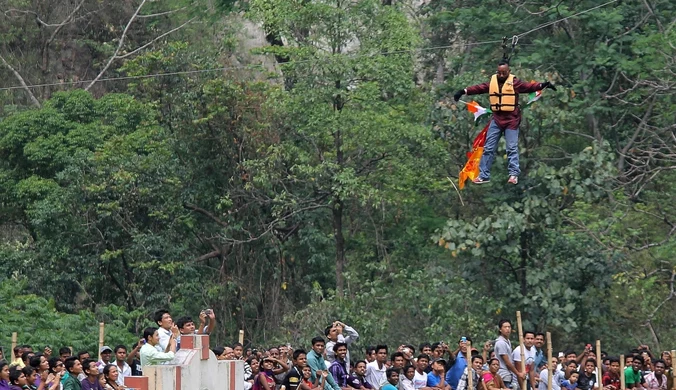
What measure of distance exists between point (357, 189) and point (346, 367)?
36.3 ft

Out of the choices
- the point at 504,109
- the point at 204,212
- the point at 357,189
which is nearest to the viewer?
the point at 504,109

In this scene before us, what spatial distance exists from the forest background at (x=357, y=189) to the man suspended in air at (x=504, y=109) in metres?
8.53

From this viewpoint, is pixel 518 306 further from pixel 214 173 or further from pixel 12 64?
pixel 12 64

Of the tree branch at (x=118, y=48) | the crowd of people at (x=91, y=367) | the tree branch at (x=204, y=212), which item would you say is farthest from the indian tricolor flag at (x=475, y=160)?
the tree branch at (x=118, y=48)

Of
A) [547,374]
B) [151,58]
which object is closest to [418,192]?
[151,58]

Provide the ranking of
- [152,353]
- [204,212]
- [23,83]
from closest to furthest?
[152,353] → [204,212] → [23,83]

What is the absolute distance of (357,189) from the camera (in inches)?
1185

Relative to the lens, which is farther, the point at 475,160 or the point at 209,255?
the point at 209,255

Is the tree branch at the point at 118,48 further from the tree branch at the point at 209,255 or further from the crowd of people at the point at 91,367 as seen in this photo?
the crowd of people at the point at 91,367

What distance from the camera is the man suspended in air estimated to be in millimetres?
18250

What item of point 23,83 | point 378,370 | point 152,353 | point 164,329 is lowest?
point 378,370

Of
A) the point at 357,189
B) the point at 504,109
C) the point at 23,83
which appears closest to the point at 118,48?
the point at 23,83

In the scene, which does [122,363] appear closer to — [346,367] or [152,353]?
[152,353]

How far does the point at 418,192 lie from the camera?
1246 inches
